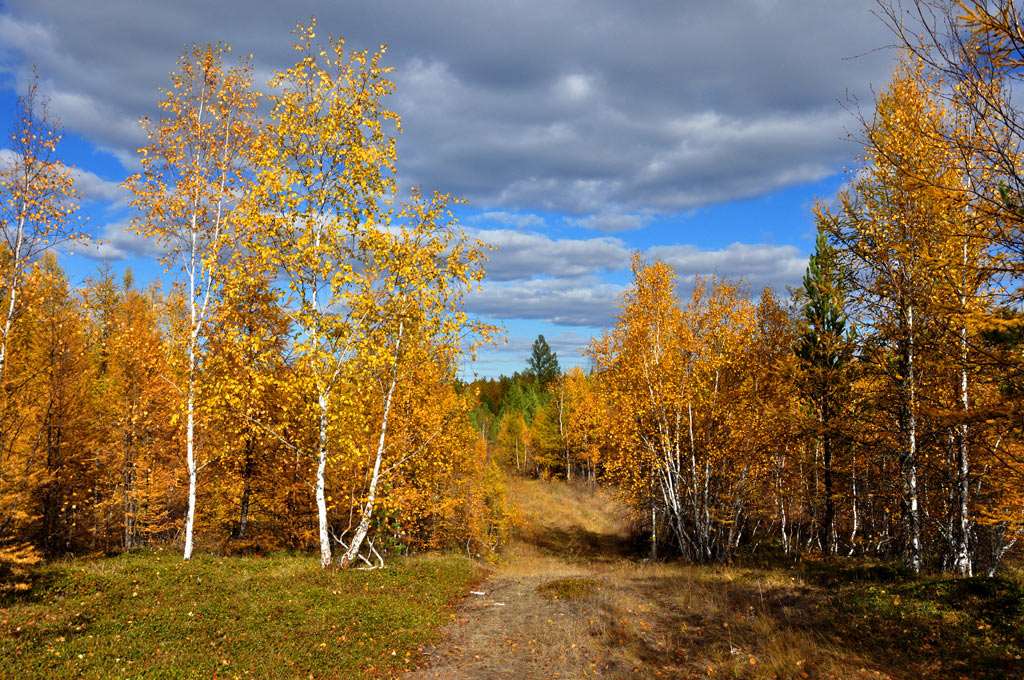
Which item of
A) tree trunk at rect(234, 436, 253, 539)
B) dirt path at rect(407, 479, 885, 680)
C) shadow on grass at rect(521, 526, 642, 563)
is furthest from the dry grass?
shadow on grass at rect(521, 526, 642, 563)

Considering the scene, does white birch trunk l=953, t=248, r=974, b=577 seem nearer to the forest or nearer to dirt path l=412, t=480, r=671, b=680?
the forest

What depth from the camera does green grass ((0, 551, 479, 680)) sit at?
8562 mm

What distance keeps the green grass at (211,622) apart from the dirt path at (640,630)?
1187 millimetres

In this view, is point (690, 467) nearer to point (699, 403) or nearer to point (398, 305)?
point (699, 403)

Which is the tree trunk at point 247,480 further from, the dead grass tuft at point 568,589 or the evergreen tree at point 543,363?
the evergreen tree at point 543,363

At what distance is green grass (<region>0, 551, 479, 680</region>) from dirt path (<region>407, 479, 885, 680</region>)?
119 centimetres

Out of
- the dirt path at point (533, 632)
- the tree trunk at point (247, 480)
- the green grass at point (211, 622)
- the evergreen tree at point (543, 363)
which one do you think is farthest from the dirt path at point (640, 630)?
the evergreen tree at point (543, 363)

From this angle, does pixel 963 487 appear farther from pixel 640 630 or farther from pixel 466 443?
pixel 466 443

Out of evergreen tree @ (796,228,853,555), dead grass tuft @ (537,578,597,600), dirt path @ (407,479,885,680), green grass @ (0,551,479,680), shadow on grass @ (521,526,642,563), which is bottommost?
shadow on grass @ (521,526,642,563)

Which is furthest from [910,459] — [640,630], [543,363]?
[543,363]

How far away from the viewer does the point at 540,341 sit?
3135 inches

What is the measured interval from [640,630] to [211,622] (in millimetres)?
8919

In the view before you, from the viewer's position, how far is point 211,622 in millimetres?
10336

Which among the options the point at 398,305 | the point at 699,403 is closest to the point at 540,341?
the point at 699,403
